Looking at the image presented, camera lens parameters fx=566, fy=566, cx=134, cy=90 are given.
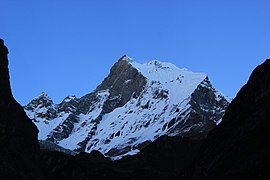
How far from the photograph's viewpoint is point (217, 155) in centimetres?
8788

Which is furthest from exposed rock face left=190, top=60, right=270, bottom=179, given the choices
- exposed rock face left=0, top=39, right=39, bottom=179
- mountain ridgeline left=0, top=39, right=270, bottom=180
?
exposed rock face left=0, top=39, right=39, bottom=179

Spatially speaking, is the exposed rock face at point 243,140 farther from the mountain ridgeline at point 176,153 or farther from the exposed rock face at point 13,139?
the exposed rock face at point 13,139

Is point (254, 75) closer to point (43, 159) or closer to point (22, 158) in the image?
point (22, 158)

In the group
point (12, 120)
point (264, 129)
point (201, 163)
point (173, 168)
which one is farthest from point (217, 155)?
point (173, 168)

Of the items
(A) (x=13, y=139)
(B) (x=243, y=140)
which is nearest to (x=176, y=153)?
(A) (x=13, y=139)

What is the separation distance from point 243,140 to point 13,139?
63.4m

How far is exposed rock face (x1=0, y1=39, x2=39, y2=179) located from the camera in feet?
372

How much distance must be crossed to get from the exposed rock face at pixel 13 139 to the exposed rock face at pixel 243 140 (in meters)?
37.8

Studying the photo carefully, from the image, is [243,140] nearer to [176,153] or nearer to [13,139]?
[13,139]

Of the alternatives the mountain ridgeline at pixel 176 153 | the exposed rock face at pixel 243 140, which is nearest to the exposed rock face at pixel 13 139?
the mountain ridgeline at pixel 176 153

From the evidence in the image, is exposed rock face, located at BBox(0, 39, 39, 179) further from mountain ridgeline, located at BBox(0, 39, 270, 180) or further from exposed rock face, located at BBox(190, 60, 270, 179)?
exposed rock face, located at BBox(190, 60, 270, 179)

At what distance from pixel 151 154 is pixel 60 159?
98.7 feet

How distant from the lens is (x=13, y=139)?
12675 cm

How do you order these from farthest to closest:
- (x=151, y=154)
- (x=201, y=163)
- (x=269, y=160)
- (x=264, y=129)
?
(x=151, y=154), (x=201, y=163), (x=264, y=129), (x=269, y=160)
